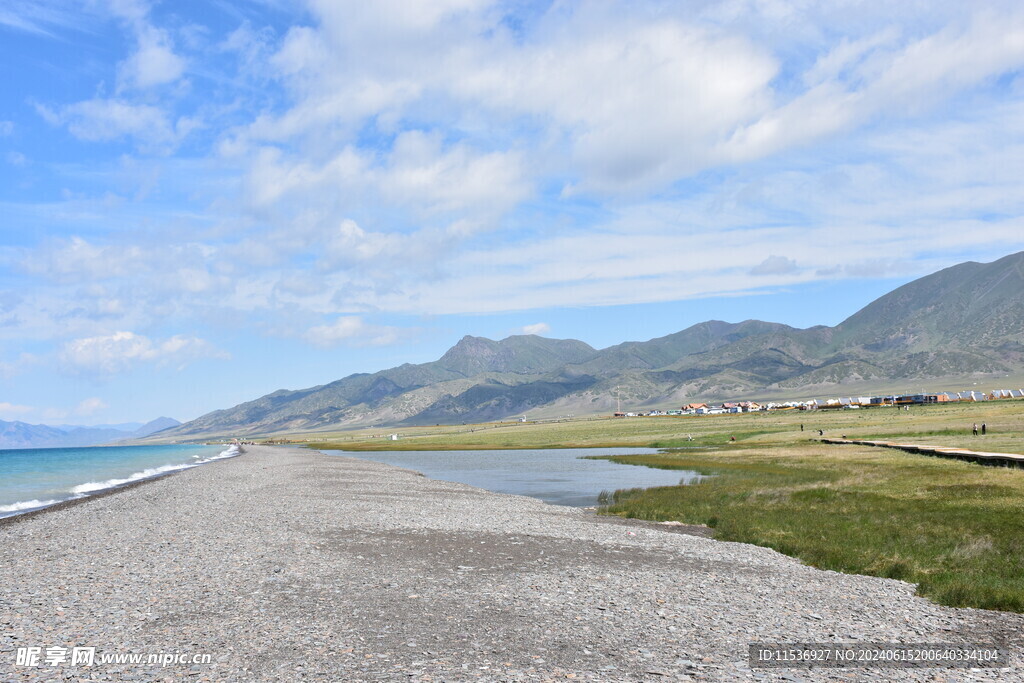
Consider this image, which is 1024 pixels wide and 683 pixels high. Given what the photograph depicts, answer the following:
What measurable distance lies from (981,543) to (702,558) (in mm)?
10390

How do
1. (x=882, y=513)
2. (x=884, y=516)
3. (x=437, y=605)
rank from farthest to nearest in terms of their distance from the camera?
(x=882, y=513), (x=884, y=516), (x=437, y=605)

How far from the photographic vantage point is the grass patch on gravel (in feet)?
75.2

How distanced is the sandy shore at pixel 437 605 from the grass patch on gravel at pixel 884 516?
70.1 inches

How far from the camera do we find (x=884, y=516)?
110 ft

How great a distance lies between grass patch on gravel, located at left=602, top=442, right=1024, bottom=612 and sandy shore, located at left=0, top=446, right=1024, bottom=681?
178cm

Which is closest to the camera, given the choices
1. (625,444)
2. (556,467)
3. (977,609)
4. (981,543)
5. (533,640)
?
(533,640)

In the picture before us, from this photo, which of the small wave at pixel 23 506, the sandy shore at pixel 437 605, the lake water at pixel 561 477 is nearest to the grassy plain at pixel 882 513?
the sandy shore at pixel 437 605

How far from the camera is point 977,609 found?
1925cm

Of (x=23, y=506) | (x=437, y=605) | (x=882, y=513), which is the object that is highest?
(x=23, y=506)

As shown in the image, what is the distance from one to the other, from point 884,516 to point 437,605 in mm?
24645

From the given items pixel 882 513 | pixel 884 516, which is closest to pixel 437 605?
pixel 884 516

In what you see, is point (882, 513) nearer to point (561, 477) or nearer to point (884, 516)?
point (884, 516)

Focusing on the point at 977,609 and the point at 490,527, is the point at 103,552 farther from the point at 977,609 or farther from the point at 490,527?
the point at 977,609

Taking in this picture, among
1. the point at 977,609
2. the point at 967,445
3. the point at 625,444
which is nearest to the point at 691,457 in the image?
the point at 967,445
